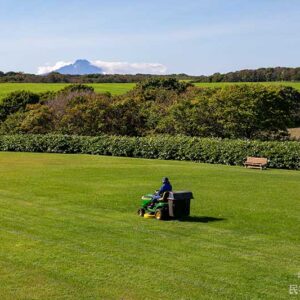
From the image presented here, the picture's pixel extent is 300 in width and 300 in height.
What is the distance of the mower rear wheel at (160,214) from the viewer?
1598 centimetres

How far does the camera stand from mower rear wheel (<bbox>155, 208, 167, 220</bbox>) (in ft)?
52.4

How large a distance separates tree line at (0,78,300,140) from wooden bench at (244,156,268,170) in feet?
41.0

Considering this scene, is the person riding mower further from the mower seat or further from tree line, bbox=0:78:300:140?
tree line, bbox=0:78:300:140

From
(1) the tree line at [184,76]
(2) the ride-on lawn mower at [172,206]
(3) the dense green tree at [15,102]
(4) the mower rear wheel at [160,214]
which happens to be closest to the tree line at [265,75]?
(1) the tree line at [184,76]

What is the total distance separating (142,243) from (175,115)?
35.7 meters

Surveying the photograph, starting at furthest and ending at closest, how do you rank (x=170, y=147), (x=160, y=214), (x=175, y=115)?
(x=175, y=115)
(x=170, y=147)
(x=160, y=214)

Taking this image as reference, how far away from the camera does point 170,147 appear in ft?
127

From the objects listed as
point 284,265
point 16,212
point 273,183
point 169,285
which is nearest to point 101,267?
point 169,285

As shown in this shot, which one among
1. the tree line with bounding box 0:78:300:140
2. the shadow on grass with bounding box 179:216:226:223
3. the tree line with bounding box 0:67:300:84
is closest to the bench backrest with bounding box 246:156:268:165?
the tree line with bounding box 0:78:300:140

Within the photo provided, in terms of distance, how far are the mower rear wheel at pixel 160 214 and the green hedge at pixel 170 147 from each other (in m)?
18.4

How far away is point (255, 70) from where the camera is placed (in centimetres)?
10094

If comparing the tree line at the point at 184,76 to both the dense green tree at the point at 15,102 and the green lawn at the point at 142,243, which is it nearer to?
the dense green tree at the point at 15,102

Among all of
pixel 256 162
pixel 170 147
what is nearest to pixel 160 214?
pixel 256 162
